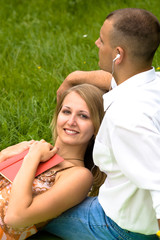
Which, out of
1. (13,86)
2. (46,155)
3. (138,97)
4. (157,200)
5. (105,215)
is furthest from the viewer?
(13,86)

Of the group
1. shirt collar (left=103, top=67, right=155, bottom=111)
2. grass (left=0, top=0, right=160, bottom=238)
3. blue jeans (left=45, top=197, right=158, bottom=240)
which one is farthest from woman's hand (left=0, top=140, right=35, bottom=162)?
shirt collar (left=103, top=67, right=155, bottom=111)

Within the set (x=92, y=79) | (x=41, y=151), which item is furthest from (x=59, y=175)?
(x=92, y=79)

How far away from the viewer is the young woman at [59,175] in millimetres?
2375

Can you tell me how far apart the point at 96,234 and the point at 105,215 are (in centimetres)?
16

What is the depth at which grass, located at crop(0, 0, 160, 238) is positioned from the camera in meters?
3.80

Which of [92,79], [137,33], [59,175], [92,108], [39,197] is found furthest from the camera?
[92,79]

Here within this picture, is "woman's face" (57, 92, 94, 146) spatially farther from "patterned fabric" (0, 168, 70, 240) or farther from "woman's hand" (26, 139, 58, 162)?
"patterned fabric" (0, 168, 70, 240)

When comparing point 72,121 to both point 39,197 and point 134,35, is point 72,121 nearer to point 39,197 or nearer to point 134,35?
point 39,197

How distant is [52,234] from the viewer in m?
2.80

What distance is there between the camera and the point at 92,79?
3.09 metres

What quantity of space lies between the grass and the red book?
2.77ft

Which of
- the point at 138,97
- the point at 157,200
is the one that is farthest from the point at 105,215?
the point at 138,97

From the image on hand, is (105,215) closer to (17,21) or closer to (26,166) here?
(26,166)

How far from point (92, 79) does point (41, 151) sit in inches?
30.7
